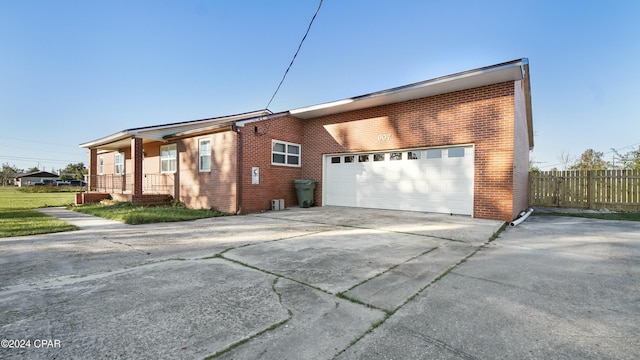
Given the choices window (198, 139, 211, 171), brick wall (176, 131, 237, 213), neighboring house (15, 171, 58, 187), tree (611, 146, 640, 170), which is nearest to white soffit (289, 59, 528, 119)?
brick wall (176, 131, 237, 213)

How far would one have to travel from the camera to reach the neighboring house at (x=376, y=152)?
7.86 m

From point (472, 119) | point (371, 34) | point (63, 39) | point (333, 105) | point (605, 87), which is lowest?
point (472, 119)

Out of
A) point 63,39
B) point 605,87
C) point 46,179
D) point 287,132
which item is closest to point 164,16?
point 287,132

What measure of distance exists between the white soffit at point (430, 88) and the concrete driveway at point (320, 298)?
15.1ft

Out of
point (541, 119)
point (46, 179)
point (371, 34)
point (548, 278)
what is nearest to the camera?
point (548, 278)

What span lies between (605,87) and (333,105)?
19.6m

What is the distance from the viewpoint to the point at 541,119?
22.5 metres

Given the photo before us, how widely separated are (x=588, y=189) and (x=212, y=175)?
1580cm

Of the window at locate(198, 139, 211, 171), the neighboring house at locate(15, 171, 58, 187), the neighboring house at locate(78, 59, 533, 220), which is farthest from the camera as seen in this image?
the neighboring house at locate(15, 171, 58, 187)

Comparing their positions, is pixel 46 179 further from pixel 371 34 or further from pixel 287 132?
pixel 371 34

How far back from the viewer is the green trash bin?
11391 mm

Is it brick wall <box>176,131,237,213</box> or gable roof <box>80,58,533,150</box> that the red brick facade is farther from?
brick wall <box>176,131,237,213</box>

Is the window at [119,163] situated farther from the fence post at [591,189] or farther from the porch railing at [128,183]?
the fence post at [591,189]

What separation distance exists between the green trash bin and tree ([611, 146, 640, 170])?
2076cm
